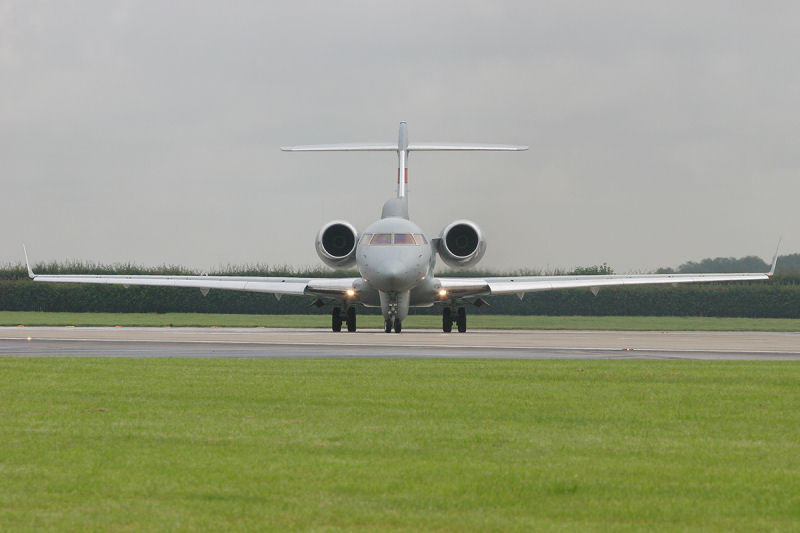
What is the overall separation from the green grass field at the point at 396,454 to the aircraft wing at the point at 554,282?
86.6 ft

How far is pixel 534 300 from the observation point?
62.7 metres

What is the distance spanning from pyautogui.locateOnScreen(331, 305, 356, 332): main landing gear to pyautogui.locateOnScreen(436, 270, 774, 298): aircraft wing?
3.66 meters

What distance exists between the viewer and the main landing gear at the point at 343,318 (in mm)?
42719

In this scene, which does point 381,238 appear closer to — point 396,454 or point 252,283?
point 252,283

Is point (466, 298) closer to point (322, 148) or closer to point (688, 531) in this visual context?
point (322, 148)

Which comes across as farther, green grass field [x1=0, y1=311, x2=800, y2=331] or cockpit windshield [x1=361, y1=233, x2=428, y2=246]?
green grass field [x1=0, y1=311, x2=800, y2=331]

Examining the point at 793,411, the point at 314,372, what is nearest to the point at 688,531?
the point at 793,411

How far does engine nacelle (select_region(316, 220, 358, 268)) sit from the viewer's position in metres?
43.1

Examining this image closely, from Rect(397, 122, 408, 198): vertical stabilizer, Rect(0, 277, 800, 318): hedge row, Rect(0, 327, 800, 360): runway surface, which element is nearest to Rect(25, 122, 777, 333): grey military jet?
Rect(397, 122, 408, 198): vertical stabilizer

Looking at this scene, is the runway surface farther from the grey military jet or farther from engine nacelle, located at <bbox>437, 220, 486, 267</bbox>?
engine nacelle, located at <bbox>437, 220, 486, 267</bbox>

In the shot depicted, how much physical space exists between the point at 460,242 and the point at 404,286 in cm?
583

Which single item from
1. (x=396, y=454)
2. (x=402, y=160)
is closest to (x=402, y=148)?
(x=402, y=160)

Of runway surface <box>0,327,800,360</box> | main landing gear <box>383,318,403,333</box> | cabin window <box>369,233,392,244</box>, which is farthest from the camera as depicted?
main landing gear <box>383,318,403,333</box>

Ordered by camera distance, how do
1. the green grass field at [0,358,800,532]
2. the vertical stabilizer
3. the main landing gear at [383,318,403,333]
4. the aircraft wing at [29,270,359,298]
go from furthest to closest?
the vertical stabilizer < the aircraft wing at [29,270,359,298] < the main landing gear at [383,318,403,333] < the green grass field at [0,358,800,532]
